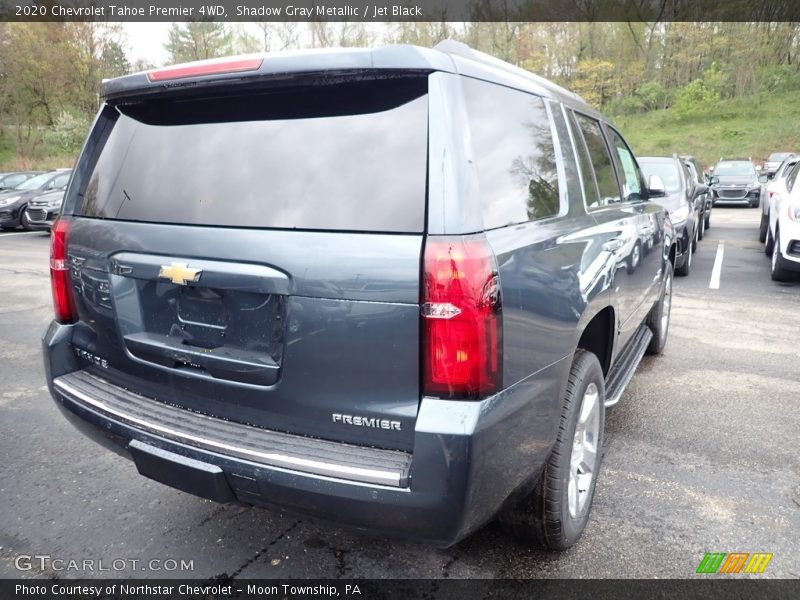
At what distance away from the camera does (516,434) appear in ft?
6.45

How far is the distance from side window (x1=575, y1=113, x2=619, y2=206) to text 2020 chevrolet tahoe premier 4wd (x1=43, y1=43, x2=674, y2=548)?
69 centimetres

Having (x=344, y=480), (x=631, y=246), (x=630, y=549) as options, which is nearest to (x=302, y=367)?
(x=344, y=480)

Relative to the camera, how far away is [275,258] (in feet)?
6.32

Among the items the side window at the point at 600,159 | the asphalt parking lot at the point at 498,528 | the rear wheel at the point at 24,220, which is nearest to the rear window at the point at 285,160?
the asphalt parking lot at the point at 498,528

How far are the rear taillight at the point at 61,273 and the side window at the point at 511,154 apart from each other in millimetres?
1813

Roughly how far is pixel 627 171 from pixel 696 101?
46611mm

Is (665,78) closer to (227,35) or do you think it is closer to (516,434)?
(227,35)

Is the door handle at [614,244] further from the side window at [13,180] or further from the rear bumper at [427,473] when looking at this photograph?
the side window at [13,180]

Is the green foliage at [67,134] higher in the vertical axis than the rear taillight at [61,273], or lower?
higher

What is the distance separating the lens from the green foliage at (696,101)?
43.5m

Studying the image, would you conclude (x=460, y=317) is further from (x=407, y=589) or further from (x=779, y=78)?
(x=779, y=78)

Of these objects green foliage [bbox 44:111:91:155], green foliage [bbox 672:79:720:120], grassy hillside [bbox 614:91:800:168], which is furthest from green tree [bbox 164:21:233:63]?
green foliage [bbox 672:79:720:120]

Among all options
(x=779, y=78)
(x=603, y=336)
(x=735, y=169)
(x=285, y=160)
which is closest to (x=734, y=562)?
(x=603, y=336)

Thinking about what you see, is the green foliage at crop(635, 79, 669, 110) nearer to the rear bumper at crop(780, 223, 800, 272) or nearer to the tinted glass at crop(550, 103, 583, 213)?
the rear bumper at crop(780, 223, 800, 272)
